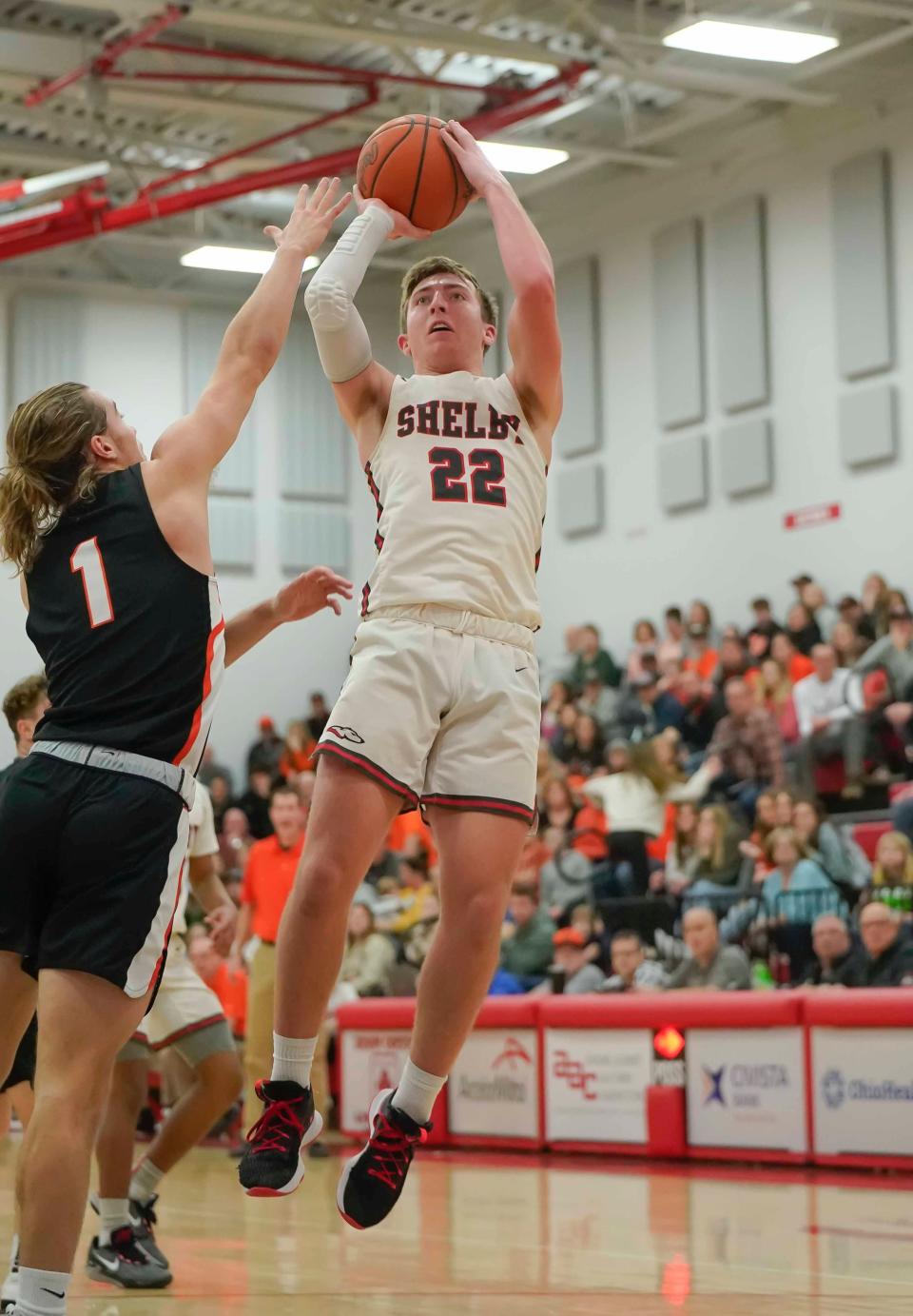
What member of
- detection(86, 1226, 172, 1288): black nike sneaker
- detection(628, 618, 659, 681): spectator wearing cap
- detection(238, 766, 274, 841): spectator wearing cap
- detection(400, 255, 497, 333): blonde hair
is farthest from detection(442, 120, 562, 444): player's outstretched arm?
detection(238, 766, 274, 841): spectator wearing cap

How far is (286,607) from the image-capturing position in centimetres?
522

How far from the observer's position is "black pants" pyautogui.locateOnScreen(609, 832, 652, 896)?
1326cm

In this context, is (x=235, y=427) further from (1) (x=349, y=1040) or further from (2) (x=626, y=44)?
(2) (x=626, y=44)

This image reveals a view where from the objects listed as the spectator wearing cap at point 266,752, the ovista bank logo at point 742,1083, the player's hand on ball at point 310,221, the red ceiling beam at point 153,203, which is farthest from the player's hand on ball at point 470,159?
the spectator wearing cap at point 266,752

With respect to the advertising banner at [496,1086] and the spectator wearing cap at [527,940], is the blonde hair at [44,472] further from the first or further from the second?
the spectator wearing cap at [527,940]

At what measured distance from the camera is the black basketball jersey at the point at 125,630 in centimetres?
405

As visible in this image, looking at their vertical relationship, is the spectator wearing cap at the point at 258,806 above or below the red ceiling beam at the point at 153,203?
→ below

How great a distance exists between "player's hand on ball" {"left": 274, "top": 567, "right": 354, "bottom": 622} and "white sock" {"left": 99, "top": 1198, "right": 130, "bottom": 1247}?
95.5 inches

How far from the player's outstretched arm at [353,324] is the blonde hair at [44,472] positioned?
803mm

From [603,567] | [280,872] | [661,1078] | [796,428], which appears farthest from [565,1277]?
[603,567]

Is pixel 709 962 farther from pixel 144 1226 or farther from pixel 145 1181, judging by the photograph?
pixel 144 1226

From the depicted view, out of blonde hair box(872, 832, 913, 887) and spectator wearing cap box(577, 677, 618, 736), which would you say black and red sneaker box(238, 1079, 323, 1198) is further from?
spectator wearing cap box(577, 677, 618, 736)

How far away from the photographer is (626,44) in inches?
616

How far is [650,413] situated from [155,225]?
5.81m
